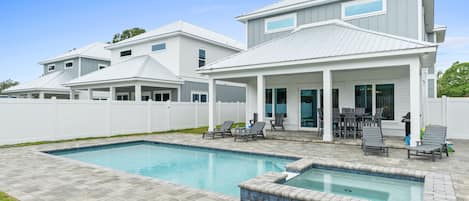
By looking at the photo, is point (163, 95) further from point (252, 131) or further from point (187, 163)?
point (187, 163)

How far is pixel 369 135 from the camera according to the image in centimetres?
849

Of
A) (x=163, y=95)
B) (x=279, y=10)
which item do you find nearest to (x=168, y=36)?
(x=163, y=95)

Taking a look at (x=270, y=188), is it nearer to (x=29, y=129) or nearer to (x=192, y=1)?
(x=29, y=129)

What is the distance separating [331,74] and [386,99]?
342 centimetres

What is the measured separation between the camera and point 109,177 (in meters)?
6.10

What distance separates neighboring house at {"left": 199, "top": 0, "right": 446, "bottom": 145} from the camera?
9852 millimetres

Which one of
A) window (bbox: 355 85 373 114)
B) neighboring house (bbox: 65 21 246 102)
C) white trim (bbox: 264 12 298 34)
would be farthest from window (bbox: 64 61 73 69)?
window (bbox: 355 85 373 114)

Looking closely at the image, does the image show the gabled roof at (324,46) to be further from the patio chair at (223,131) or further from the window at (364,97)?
the patio chair at (223,131)

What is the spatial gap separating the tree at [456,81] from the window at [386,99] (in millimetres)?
39316

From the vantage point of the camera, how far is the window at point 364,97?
12.7m

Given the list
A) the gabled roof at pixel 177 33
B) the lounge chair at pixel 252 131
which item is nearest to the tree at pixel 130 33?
the gabled roof at pixel 177 33

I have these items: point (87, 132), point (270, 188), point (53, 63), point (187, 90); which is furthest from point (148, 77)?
point (53, 63)

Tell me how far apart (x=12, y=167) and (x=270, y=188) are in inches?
260

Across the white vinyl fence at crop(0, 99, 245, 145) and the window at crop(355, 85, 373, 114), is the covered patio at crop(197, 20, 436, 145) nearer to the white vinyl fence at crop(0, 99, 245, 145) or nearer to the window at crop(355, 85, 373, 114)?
the window at crop(355, 85, 373, 114)
